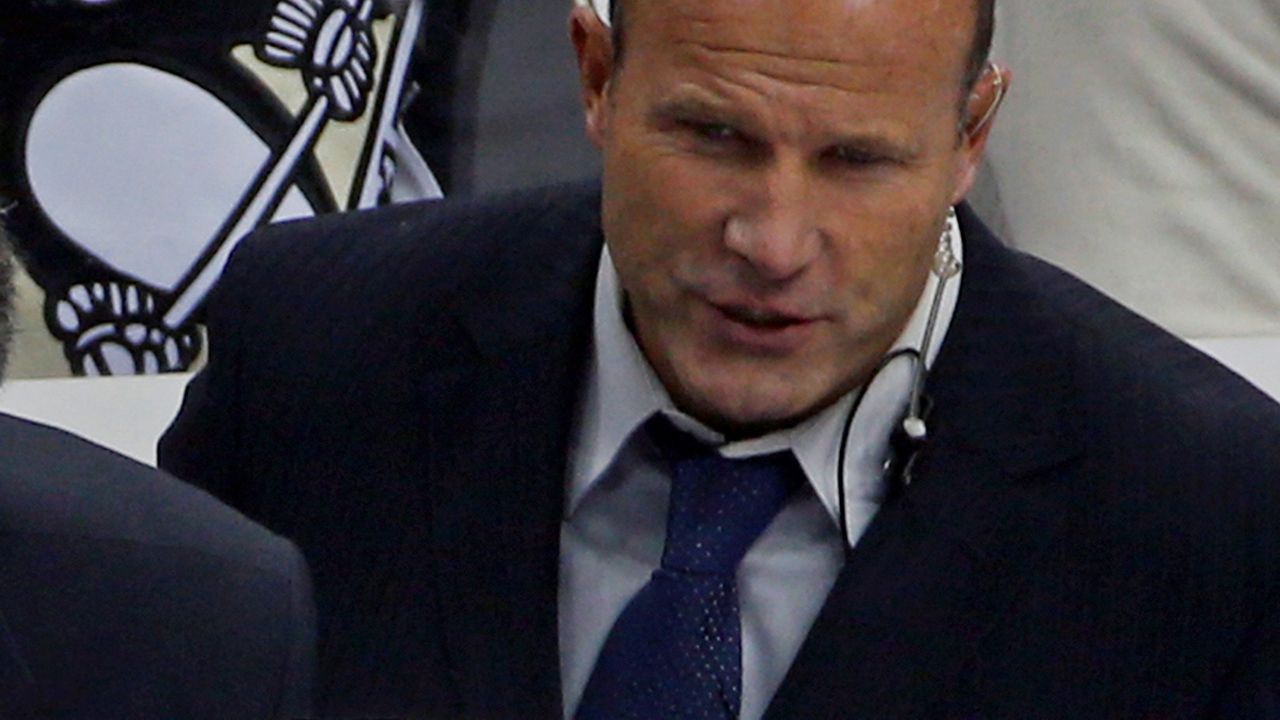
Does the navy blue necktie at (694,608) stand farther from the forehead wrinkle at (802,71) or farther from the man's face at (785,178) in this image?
the forehead wrinkle at (802,71)

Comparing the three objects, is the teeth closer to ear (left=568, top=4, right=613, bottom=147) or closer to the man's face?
the man's face

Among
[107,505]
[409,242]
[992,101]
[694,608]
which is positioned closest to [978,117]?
[992,101]

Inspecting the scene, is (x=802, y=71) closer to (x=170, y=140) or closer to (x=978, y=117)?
(x=978, y=117)

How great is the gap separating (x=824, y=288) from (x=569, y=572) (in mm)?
293

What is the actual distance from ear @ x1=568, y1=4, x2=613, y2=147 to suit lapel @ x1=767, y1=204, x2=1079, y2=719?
27cm

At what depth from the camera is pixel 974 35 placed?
1.58 metres

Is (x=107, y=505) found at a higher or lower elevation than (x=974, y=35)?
lower

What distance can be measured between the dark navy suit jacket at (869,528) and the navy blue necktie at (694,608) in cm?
4

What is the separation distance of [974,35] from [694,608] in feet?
1.28

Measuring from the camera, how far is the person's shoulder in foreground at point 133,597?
1.15m

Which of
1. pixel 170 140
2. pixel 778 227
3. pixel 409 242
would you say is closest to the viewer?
pixel 778 227

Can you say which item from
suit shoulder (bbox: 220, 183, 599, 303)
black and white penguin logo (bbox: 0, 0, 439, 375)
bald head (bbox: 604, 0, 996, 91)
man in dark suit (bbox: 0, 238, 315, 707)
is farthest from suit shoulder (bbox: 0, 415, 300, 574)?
black and white penguin logo (bbox: 0, 0, 439, 375)

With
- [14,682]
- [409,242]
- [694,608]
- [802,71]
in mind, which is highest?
[802,71]

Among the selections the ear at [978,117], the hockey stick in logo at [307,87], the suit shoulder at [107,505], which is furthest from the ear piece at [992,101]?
the hockey stick in logo at [307,87]
